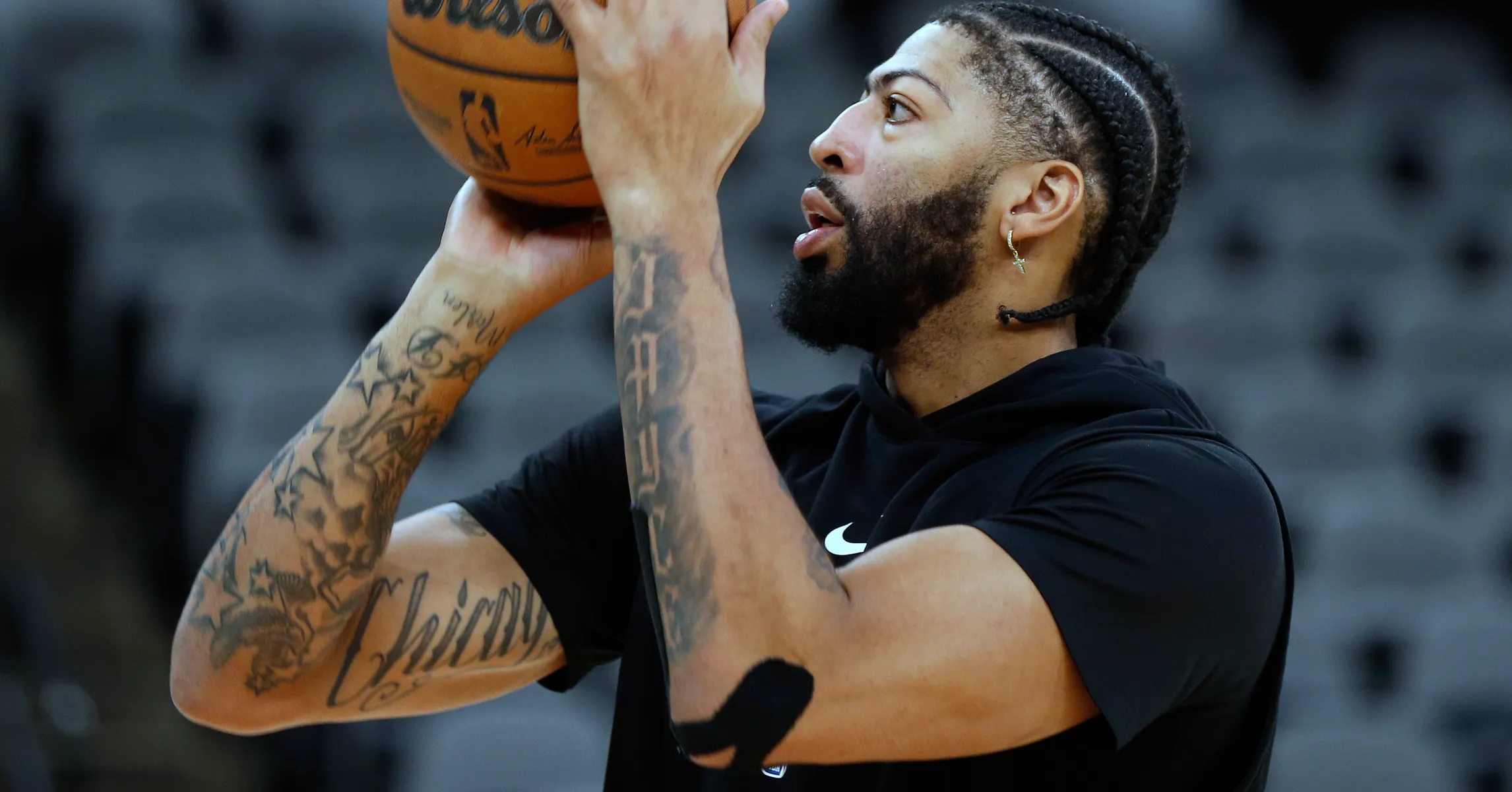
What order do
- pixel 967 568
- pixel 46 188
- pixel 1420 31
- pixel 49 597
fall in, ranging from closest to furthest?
pixel 967 568, pixel 49 597, pixel 46 188, pixel 1420 31

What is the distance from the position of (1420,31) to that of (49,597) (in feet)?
19.3

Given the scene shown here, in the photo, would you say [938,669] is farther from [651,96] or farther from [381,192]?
[381,192]

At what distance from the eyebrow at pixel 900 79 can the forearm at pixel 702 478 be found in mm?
531

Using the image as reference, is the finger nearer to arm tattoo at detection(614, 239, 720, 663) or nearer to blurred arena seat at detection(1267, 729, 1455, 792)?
arm tattoo at detection(614, 239, 720, 663)

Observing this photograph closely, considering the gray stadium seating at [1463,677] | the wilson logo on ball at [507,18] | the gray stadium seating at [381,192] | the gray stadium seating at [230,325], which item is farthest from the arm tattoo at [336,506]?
the gray stadium seating at [381,192]

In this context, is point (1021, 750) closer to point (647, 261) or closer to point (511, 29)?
point (647, 261)

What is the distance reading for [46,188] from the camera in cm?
547

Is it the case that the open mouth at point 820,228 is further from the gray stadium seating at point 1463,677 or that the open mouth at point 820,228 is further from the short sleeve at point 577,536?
the gray stadium seating at point 1463,677

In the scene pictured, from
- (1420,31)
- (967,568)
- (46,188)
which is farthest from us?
(1420,31)

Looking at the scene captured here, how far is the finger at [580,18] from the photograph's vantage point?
1.63m

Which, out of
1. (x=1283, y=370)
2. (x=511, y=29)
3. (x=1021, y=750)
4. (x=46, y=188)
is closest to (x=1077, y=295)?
(x=1021, y=750)

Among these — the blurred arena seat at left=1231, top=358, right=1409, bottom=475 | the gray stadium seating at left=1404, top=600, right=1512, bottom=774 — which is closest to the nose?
the gray stadium seating at left=1404, top=600, right=1512, bottom=774

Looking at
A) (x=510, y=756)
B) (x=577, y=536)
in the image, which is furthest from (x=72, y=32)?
(x=577, y=536)

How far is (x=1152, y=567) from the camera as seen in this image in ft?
5.10
